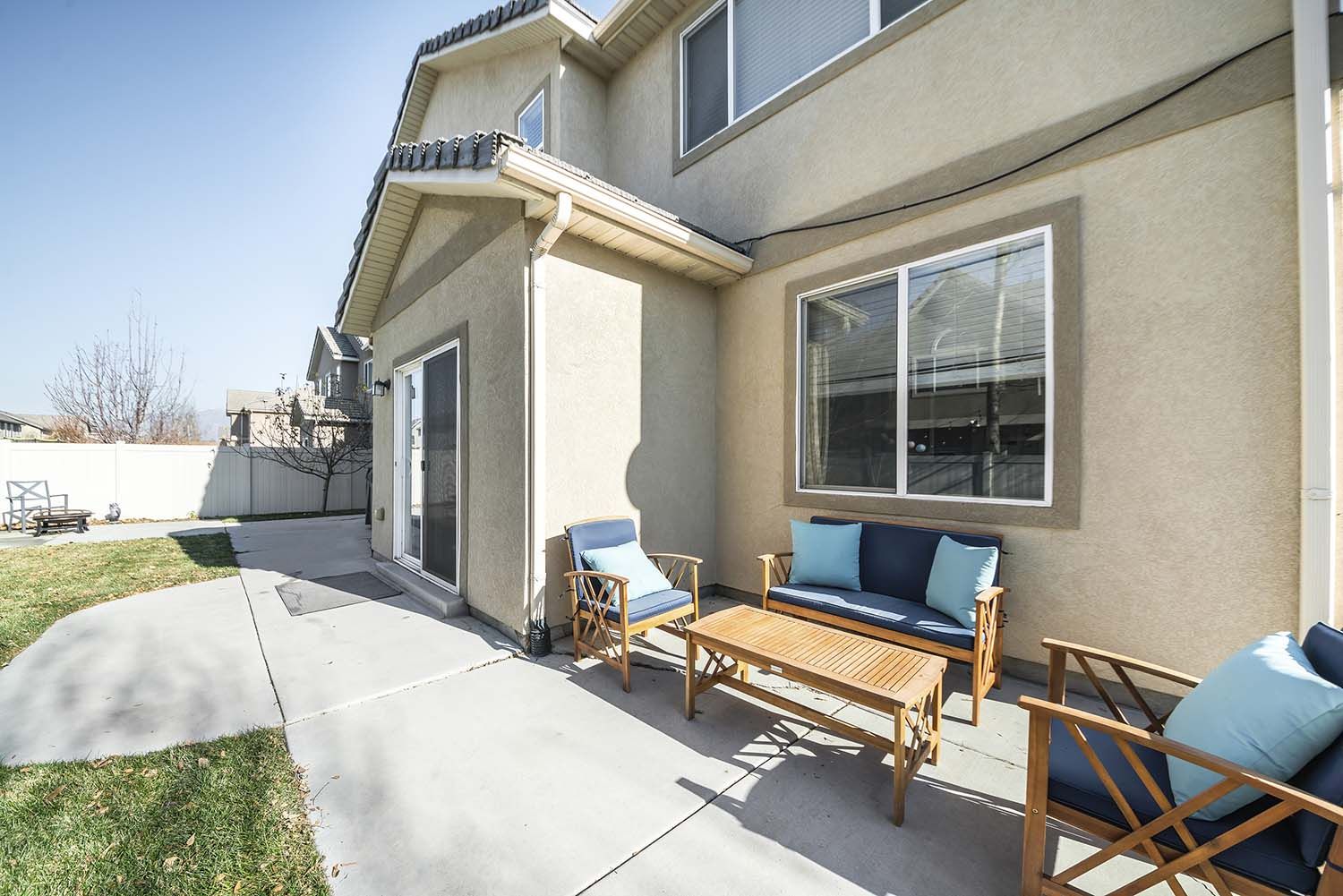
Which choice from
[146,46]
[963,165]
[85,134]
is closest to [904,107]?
[963,165]

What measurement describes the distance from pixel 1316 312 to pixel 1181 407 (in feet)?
2.44

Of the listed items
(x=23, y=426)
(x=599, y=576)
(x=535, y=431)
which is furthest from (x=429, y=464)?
(x=23, y=426)

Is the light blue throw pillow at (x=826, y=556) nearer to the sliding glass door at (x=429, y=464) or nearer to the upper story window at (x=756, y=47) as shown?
the sliding glass door at (x=429, y=464)

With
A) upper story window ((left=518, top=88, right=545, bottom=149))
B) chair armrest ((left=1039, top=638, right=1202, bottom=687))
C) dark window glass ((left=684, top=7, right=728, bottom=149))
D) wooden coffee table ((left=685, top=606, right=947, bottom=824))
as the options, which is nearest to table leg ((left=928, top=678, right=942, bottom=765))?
wooden coffee table ((left=685, top=606, right=947, bottom=824))

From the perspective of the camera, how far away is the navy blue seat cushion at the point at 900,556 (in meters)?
4.14

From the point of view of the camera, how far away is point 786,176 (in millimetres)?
5488

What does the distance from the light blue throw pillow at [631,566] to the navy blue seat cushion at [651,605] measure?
0.07 metres

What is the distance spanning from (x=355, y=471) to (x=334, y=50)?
11919 millimetres

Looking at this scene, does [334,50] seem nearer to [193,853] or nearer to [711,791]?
[193,853]

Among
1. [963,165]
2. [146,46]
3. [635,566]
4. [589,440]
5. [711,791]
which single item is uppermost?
[146,46]

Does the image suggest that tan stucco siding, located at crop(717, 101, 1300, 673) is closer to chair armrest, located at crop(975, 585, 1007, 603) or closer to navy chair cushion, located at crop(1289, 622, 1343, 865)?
chair armrest, located at crop(975, 585, 1007, 603)

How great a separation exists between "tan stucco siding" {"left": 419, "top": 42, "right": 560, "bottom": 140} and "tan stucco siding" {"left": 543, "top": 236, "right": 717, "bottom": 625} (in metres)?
4.89

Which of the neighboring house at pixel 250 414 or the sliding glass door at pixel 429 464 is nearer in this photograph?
the sliding glass door at pixel 429 464

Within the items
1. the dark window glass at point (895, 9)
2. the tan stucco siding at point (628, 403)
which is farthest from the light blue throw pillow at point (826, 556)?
the dark window glass at point (895, 9)
